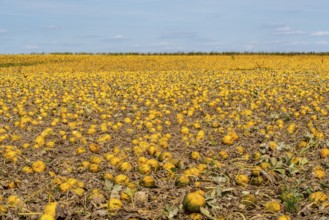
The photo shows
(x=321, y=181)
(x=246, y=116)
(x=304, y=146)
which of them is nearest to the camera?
(x=321, y=181)

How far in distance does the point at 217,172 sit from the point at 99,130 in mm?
3979

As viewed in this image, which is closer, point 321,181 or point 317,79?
point 321,181

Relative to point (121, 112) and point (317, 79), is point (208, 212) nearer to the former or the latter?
point (121, 112)

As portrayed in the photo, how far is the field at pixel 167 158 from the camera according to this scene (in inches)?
172

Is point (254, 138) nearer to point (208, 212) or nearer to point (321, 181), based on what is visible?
point (321, 181)

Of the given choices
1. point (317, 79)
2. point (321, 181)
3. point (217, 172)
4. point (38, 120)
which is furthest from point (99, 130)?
point (317, 79)

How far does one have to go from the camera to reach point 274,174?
5.34m

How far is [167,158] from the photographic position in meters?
6.01

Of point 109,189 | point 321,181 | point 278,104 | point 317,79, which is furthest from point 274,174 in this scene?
point 317,79

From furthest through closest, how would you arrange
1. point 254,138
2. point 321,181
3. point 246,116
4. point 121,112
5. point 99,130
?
point 121,112, point 246,116, point 99,130, point 254,138, point 321,181

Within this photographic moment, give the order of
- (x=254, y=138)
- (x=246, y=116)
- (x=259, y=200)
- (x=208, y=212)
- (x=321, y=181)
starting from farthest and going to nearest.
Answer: (x=246, y=116), (x=254, y=138), (x=321, y=181), (x=259, y=200), (x=208, y=212)

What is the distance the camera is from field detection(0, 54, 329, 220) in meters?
4.37

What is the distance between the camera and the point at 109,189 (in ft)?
15.8

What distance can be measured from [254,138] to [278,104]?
418 cm
